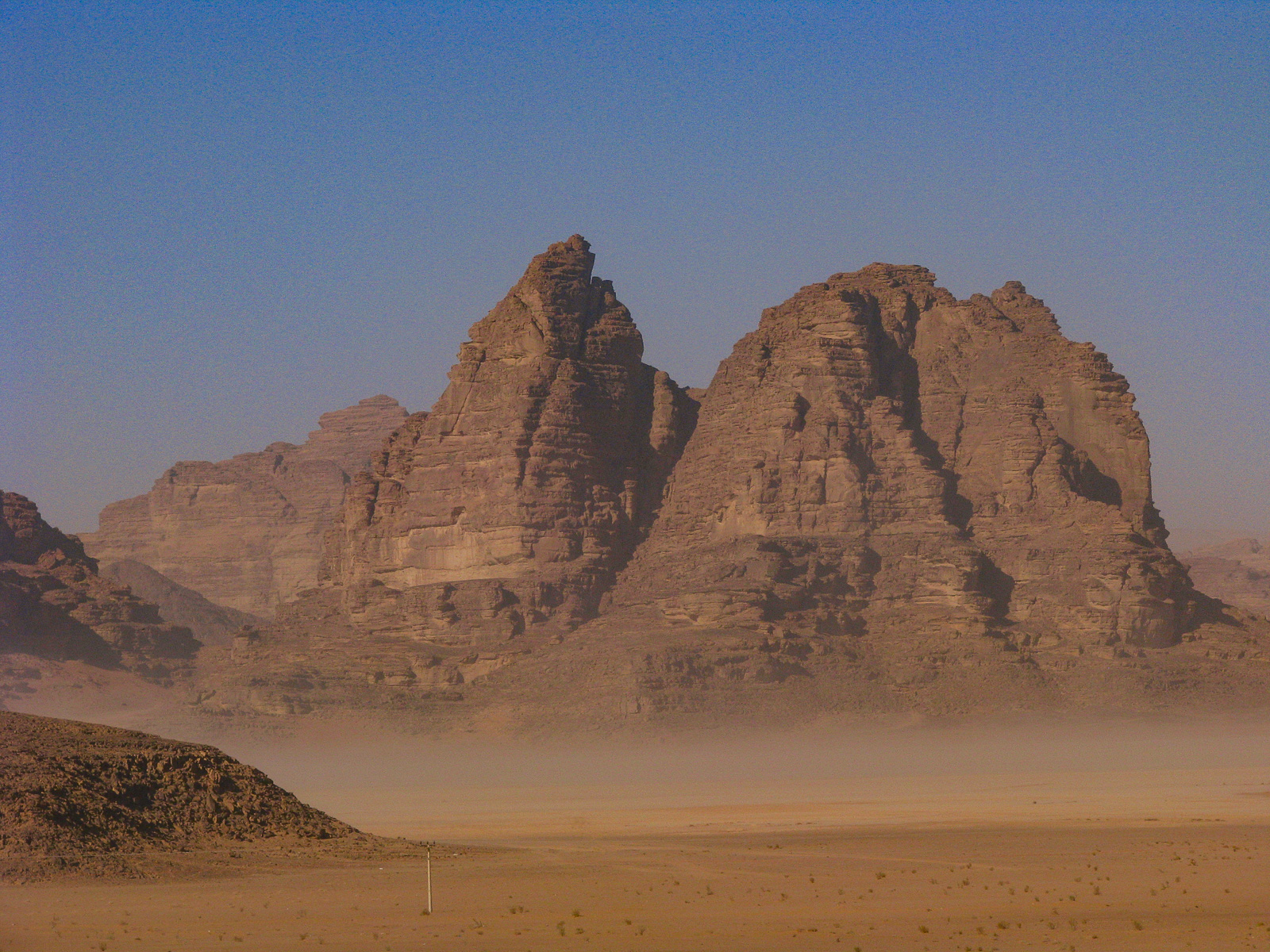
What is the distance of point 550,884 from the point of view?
54125 millimetres

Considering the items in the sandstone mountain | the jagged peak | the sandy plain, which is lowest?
the sandy plain

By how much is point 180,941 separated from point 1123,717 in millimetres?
78883

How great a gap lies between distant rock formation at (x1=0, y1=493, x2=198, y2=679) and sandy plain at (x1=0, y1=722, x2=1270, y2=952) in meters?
53.1

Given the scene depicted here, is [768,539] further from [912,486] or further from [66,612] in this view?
[66,612]

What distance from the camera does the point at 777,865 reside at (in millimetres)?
59938

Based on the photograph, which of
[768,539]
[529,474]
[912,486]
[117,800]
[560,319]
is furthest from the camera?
[560,319]

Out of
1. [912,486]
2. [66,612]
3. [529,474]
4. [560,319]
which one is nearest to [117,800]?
[912,486]

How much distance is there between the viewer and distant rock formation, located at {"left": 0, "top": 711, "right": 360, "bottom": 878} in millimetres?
51500

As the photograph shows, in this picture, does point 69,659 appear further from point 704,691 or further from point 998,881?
point 998,881

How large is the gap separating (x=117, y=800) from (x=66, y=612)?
112 metres

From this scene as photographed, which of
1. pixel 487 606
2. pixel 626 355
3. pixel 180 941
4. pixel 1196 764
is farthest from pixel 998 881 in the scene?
pixel 626 355

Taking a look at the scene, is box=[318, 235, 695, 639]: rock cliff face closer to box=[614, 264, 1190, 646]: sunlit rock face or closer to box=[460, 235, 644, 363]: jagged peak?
box=[460, 235, 644, 363]: jagged peak

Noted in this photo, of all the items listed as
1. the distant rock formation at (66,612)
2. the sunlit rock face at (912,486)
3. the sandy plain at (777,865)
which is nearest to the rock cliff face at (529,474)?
the sunlit rock face at (912,486)

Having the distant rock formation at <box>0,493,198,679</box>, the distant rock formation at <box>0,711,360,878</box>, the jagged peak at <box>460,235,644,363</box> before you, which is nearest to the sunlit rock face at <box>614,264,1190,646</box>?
the jagged peak at <box>460,235,644,363</box>
